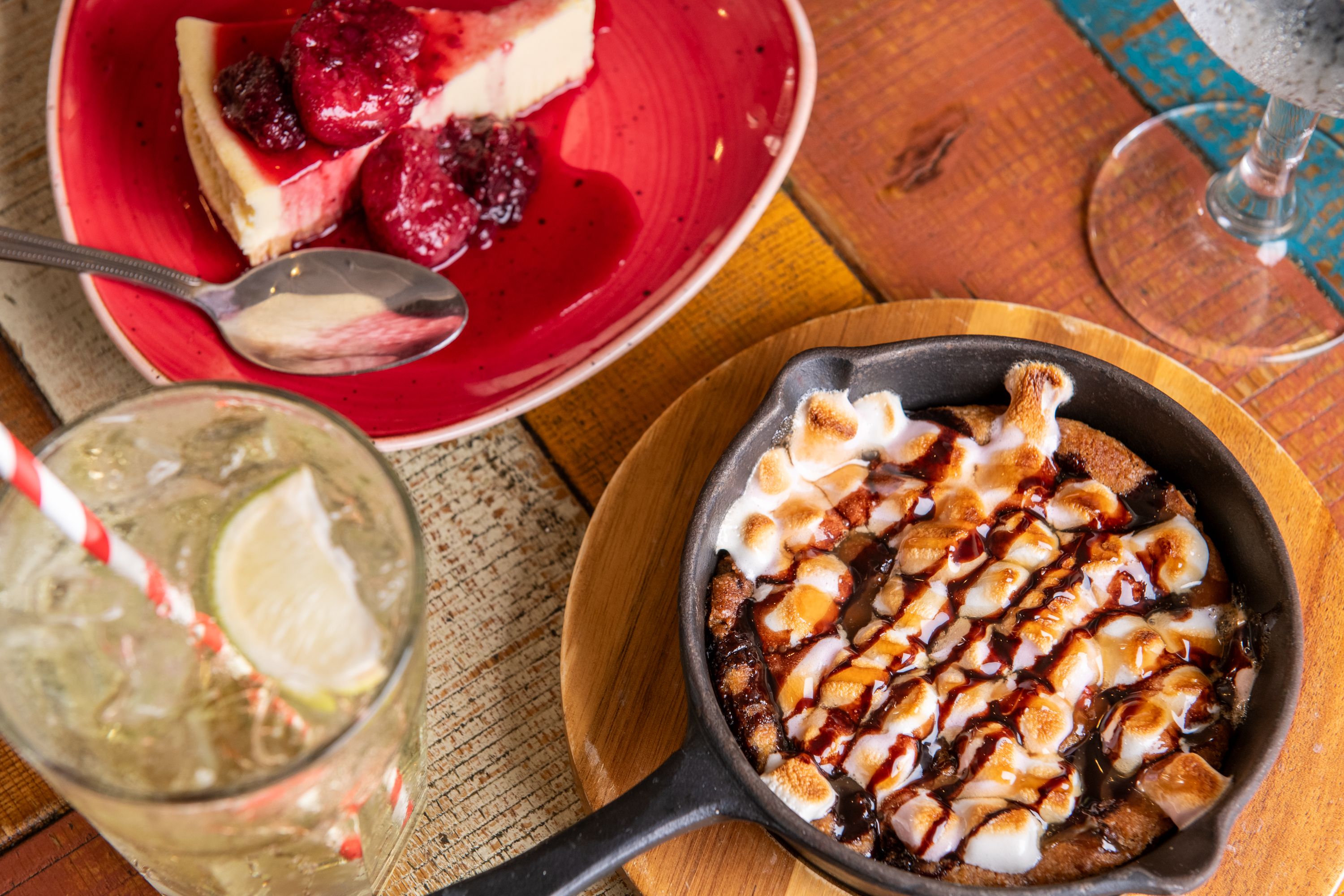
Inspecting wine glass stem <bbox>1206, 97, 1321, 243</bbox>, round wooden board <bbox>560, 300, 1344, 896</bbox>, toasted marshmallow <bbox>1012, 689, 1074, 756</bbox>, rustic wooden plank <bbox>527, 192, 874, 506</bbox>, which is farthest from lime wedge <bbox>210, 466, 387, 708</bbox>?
wine glass stem <bbox>1206, 97, 1321, 243</bbox>

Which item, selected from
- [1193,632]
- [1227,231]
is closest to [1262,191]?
[1227,231]

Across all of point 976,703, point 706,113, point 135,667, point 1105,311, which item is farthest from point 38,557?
point 1105,311

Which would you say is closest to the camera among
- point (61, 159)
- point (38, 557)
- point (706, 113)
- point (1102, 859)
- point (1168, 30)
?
point (38, 557)

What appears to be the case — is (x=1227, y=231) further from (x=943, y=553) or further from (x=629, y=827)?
(x=629, y=827)

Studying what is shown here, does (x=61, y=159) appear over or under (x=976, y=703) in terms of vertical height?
over

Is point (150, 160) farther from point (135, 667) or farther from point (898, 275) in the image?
point (898, 275)

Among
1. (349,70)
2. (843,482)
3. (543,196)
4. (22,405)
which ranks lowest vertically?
(843,482)
